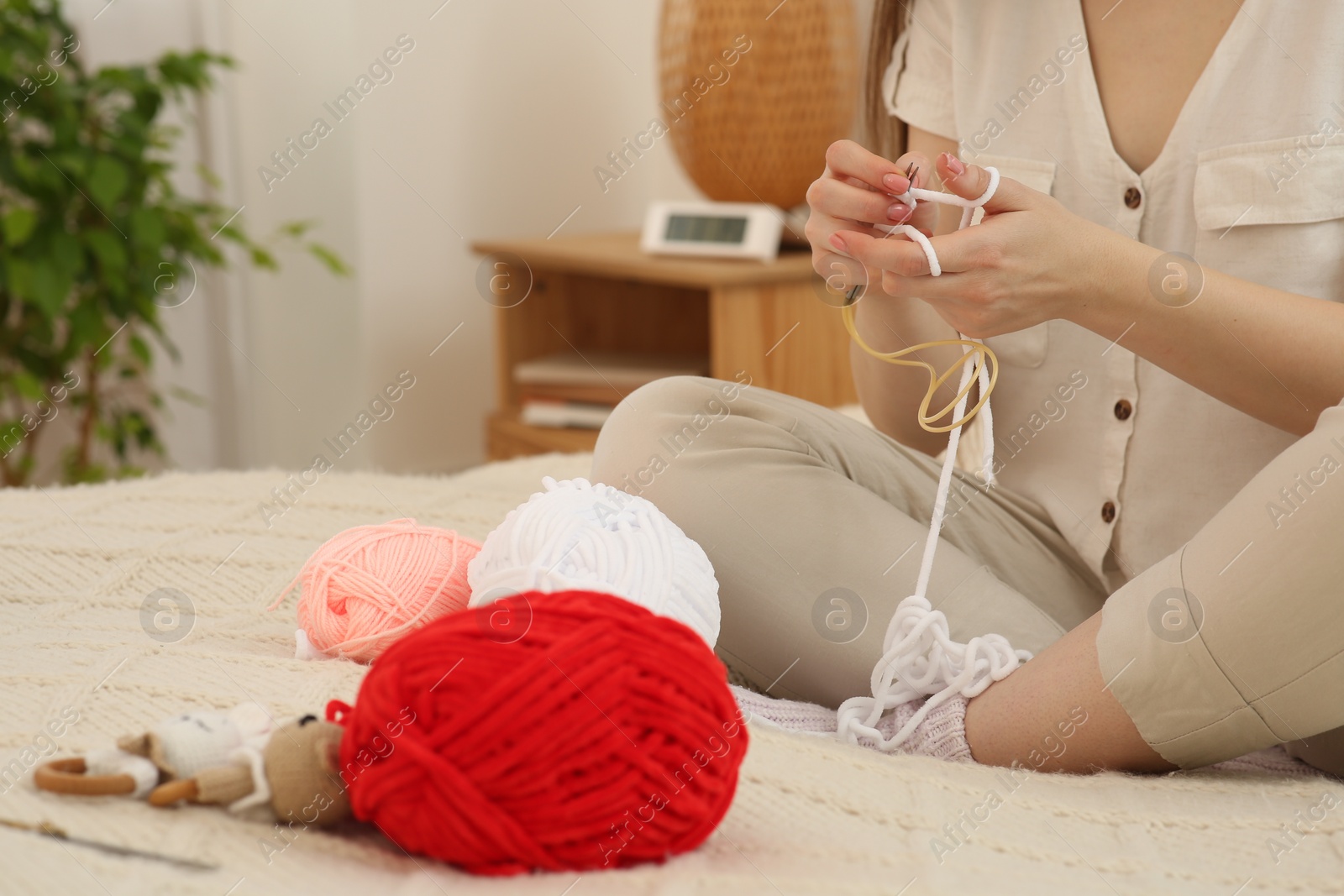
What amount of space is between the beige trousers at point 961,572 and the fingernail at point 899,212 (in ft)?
0.48

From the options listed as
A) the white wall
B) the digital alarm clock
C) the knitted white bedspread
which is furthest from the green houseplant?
the knitted white bedspread

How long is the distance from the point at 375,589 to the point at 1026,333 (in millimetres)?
464

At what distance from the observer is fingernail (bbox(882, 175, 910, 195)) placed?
633 mm

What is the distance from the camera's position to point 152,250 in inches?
62.3

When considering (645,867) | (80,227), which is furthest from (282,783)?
(80,227)

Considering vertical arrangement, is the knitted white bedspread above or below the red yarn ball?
below

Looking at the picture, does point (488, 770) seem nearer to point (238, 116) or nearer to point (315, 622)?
point (315, 622)

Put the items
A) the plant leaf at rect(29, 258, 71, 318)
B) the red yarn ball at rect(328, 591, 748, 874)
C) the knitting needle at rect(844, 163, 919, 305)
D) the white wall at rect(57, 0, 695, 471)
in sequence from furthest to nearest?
the white wall at rect(57, 0, 695, 471), the plant leaf at rect(29, 258, 71, 318), the knitting needle at rect(844, 163, 919, 305), the red yarn ball at rect(328, 591, 748, 874)

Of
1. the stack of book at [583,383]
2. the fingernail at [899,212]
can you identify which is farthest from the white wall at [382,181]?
the fingernail at [899,212]

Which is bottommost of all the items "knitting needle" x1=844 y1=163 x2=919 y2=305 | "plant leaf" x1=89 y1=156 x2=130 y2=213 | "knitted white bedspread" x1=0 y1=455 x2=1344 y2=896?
"knitted white bedspread" x1=0 y1=455 x2=1344 y2=896

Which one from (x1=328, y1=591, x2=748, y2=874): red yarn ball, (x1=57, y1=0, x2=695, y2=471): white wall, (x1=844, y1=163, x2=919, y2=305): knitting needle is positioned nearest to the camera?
(x1=328, y1=591, x2=748, y2=874): red yarn ball

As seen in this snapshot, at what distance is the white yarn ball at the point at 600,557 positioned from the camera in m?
0.56

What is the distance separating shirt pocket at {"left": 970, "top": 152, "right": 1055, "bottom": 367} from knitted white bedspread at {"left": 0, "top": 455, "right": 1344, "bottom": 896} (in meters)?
0.30

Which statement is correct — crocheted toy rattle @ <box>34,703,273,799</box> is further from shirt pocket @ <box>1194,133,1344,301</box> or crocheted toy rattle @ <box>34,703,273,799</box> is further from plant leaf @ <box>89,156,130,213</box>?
plant leaf @ <box>89,156,130,213</box>
